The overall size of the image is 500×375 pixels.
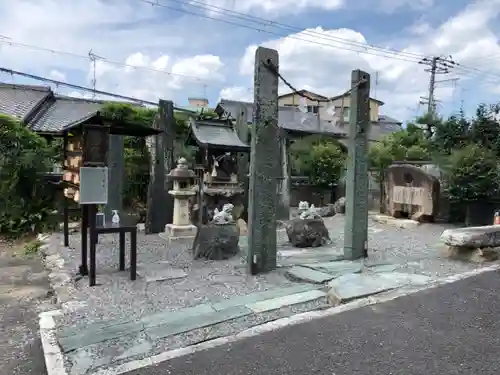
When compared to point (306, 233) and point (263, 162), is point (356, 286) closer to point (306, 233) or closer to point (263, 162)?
point (263, 162)

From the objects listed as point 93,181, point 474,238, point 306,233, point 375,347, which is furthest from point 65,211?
point 474,238

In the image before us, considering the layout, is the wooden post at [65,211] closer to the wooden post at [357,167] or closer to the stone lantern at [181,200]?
the stone lantern at [181,200]

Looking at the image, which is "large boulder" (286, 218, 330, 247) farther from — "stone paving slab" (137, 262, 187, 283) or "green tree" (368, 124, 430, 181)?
"green tree" (368, 124, 430, 181)

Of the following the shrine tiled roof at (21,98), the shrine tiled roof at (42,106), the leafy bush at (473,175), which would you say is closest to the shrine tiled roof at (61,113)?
the shrine tiled roof at (42,106)

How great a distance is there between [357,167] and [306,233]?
1931 mm

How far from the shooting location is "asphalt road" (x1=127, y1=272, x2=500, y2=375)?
2922mm

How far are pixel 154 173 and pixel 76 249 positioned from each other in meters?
2.63

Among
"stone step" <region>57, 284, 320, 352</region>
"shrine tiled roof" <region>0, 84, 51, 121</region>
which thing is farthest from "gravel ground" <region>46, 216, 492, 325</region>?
"shrine tiled roof" <region>0, 84, 51, 121</region>

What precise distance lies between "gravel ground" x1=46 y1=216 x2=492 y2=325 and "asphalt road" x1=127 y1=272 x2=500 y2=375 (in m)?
1.32

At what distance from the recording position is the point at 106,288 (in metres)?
5.05

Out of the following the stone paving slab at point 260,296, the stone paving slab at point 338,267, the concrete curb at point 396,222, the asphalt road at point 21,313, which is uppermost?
the concrete curb at point 396,222

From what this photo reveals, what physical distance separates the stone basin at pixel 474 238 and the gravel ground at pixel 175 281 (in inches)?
13.0

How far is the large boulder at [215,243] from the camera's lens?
22.2 feet

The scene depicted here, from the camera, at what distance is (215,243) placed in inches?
266
